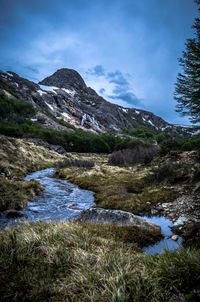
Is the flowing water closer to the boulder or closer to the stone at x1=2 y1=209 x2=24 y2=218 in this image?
the boulder

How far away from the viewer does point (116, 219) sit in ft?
19.2

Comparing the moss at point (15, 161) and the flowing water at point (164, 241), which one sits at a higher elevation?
the flowing water at point (164, 241)

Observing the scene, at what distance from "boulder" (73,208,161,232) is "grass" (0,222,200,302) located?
308cm

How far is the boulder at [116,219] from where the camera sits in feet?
18.1

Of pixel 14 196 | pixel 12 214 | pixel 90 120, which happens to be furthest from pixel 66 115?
pixel 12 214

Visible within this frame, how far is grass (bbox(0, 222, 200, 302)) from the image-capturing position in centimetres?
167

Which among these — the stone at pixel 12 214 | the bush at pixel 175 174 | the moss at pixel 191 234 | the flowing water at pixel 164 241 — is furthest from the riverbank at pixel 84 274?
the bush at pixel 175 174

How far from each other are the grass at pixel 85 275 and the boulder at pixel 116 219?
3.08 metres

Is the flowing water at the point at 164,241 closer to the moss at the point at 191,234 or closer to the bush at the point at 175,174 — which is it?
the moss at the point at 191,234

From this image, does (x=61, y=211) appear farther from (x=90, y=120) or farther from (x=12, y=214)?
(x=90, y=120)

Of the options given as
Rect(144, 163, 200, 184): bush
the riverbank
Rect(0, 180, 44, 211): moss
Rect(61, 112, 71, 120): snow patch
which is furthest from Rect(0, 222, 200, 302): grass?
Rect(61, 112, 71, 120): snow patch

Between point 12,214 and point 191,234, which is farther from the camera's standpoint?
point 12,214

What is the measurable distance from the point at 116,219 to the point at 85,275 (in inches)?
160

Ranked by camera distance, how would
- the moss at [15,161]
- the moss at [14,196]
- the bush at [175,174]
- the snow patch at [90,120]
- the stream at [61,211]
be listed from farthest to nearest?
the snow patch at [90,120] → the moss at [15,161] → the bush at [175,174] → the moss at [14,196] → the stream at [61,211]
